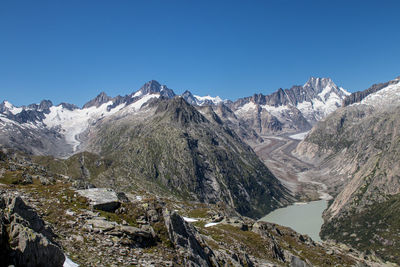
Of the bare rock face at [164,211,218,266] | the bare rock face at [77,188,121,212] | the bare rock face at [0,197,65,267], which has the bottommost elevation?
the bare rock face at [164,211,218,266]

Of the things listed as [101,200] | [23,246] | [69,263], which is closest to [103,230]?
[69,263]

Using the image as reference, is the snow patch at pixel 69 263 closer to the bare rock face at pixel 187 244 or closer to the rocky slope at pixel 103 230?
the rocky slope at pixel 103 230

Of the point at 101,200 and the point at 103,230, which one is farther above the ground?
the point at 101,200

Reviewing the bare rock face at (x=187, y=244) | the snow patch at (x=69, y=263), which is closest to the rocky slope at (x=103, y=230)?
the bare rock face at (x=187, y=244)

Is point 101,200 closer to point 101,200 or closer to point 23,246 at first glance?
point 101,200

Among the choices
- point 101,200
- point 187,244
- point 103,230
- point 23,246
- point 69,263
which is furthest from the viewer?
point 101,200

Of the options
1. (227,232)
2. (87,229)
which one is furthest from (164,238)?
(227,232)

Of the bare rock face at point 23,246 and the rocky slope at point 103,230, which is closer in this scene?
the bare rock face at point 23,246

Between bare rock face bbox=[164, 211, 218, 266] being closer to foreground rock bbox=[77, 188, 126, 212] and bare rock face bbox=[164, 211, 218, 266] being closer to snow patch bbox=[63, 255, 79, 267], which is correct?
foreground rock bbox=[77, 188, 126, 212]

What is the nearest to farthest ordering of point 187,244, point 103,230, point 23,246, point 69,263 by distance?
point 23,246 → point 69,263 → point 103,230 → point 187,244

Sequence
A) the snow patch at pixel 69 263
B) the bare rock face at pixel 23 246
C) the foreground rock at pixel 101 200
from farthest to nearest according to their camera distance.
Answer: the foreground rock at pixel 101 200 < the snow patch at pixel 69 263 < the bare rock face at pixel 23 246

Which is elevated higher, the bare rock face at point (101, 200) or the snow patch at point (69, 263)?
the bare rock face at point (101, 200)

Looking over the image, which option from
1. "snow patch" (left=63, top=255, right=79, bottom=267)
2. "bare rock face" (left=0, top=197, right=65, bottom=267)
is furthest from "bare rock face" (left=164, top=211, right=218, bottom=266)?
"bare rock face" (left=0, top=197, right=65, bottom=267)

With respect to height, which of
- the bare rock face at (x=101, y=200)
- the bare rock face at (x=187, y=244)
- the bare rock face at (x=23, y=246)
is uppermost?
the bare rock face at (x=101, y=200)
